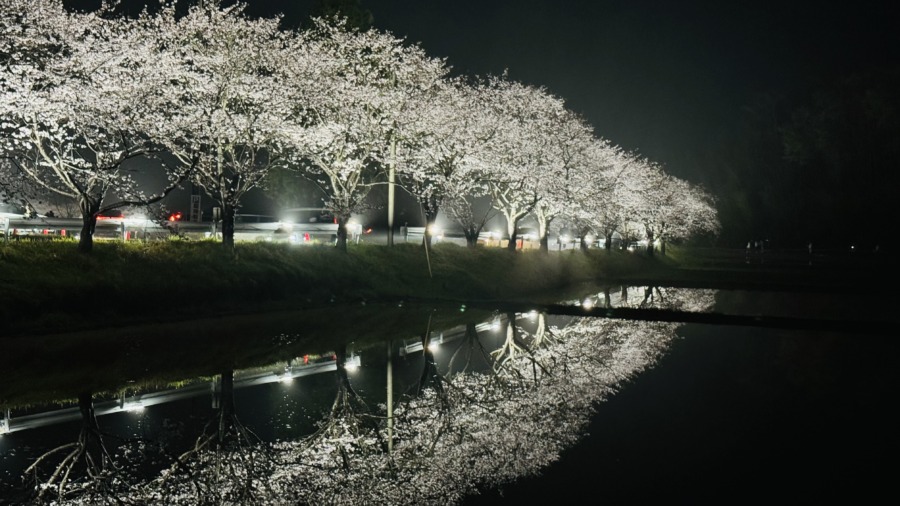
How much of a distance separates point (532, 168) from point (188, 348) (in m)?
30.0

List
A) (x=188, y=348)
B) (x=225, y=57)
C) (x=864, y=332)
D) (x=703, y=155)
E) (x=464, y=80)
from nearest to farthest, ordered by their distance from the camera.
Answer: (x=188, y=348), (x=864, y=332), (x=225, y=57), (x=464, y=80), (x=703, y=155)

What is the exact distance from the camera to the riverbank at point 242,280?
790 inches

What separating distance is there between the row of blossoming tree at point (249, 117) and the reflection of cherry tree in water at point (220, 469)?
15457 millimetres

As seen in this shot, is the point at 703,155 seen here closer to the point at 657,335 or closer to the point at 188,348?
the point at 657,335

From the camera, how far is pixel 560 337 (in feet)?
72.7

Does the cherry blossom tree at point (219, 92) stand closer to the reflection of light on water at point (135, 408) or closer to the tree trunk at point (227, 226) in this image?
the tree trunk at point (227, 226)

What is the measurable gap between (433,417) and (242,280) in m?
15.8

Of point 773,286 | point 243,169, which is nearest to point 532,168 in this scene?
point 773,286

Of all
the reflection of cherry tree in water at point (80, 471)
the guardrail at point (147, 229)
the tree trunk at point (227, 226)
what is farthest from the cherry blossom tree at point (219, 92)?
the reflection of cherry tree in water at point (80, 471)

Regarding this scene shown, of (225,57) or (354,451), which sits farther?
(225,57)

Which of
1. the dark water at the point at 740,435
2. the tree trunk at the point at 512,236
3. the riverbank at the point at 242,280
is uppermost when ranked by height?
the tree trunk at the point at 512,236

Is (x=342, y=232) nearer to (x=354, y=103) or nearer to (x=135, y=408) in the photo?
(x=354, y=103)

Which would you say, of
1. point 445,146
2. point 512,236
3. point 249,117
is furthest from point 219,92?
point 512,236

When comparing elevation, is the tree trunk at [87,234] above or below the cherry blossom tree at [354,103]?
below
